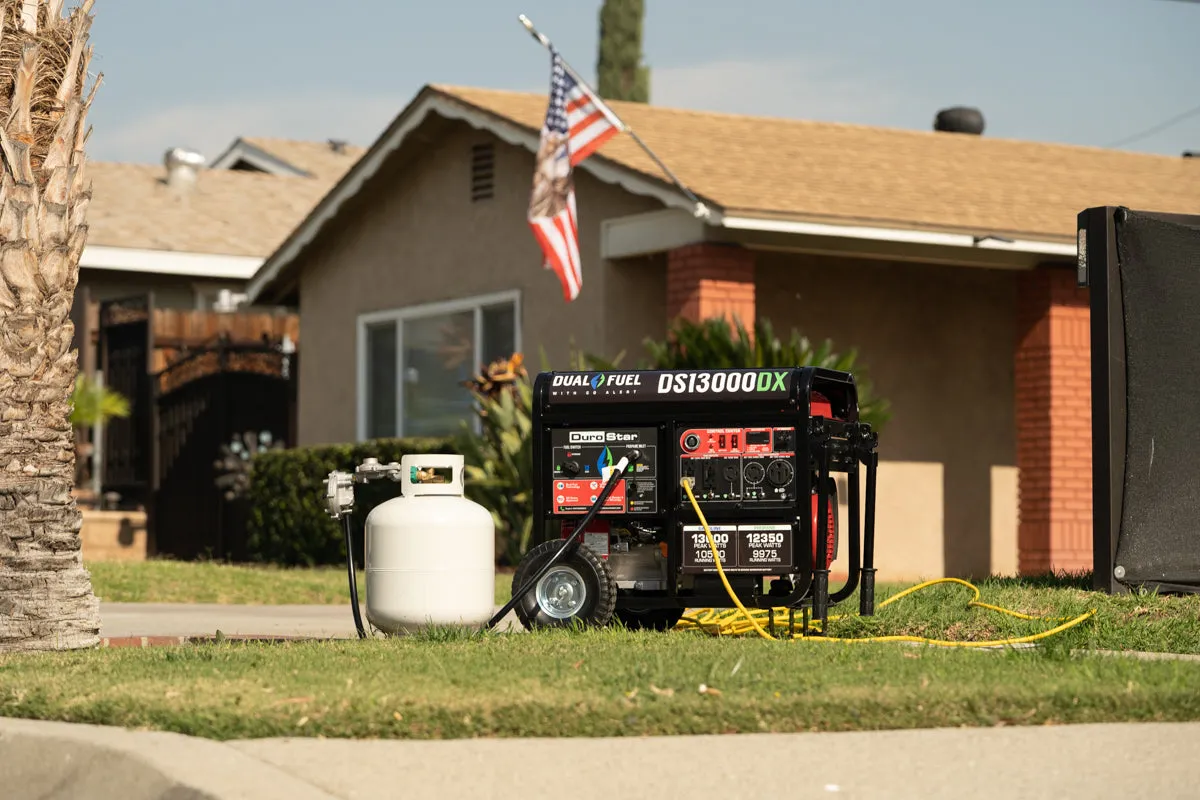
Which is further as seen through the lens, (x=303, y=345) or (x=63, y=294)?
(x=303, y=345)

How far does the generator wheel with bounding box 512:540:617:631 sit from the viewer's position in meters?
9.23

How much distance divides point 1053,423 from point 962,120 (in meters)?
7.91

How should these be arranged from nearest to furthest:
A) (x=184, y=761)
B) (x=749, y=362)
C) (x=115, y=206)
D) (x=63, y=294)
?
(x=184, y=761) → (x=63, y=294) → (x=749, y=362) → (x=115, y=206)

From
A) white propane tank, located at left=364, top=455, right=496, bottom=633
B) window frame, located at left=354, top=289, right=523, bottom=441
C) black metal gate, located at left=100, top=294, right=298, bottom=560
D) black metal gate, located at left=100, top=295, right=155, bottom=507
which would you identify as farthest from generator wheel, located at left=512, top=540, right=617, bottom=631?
black metal gate, located at left=100, top=295, right=155, bottom=507

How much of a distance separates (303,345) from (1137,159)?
1023 cm

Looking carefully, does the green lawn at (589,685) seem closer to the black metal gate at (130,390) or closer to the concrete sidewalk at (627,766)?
the concrete sidewalk at (627,766)

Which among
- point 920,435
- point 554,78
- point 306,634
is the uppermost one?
point 554,78

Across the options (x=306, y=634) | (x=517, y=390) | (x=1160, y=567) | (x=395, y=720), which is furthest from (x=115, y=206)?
(x=395, y=720)

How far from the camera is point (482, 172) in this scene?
63.7 feet

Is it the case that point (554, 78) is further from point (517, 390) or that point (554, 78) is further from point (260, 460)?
point (260, 460)

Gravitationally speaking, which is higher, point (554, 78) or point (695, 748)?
point (554, 78)

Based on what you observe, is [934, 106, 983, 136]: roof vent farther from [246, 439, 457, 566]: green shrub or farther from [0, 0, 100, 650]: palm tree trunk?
[0, 0, 100, 650]: palm tree trunk

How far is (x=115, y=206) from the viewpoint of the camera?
29.3 m

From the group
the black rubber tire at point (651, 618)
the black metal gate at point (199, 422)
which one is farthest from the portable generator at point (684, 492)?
the black metal gate at point (199, 422)
